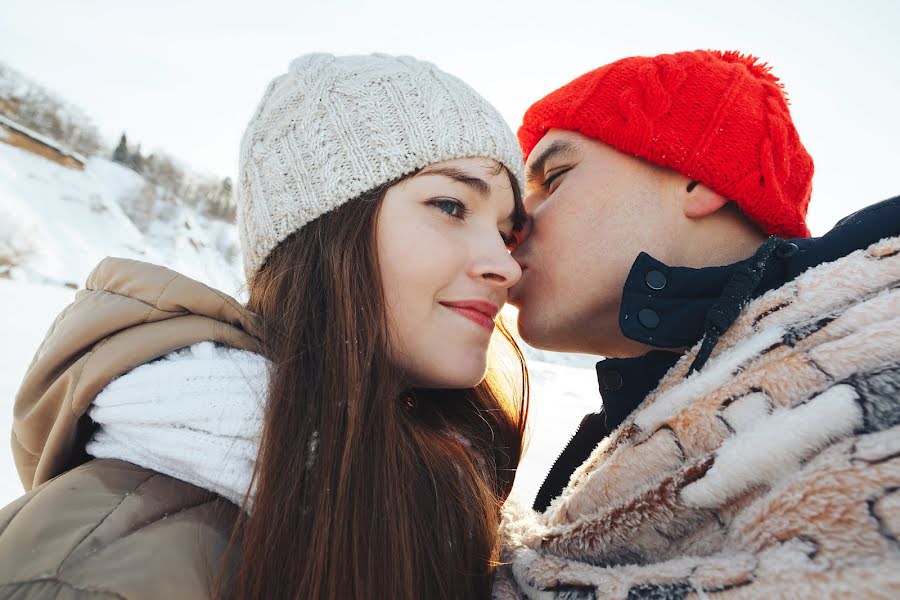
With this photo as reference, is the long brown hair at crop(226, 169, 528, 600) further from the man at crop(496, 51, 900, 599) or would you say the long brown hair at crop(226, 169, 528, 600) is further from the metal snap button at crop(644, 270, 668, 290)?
the metal snap button at crop(644, 270, 668, 290)

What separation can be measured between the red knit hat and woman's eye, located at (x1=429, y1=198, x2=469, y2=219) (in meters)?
0.68

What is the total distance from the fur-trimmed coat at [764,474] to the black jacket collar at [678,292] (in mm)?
123

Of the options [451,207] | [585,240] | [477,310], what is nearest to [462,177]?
[451,207]

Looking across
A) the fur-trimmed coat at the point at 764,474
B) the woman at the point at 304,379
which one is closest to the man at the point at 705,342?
the fur-trimmed coat at the point at 764,474

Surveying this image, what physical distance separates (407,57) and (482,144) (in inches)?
19.2

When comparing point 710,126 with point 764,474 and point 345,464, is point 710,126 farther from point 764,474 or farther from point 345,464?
point 345,464

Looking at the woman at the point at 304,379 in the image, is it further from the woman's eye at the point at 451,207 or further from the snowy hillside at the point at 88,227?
the snowy hillside at the point at 88,227

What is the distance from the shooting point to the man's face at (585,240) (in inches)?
71.1

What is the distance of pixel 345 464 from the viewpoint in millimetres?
1106

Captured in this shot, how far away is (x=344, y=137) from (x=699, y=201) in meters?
1.25

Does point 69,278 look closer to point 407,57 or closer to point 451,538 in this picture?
point 407,57

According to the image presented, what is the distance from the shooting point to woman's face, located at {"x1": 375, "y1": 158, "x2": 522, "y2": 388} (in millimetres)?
1438

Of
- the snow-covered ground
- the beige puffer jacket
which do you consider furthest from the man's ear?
the beige puffer jacket

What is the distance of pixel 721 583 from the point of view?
710 mm
